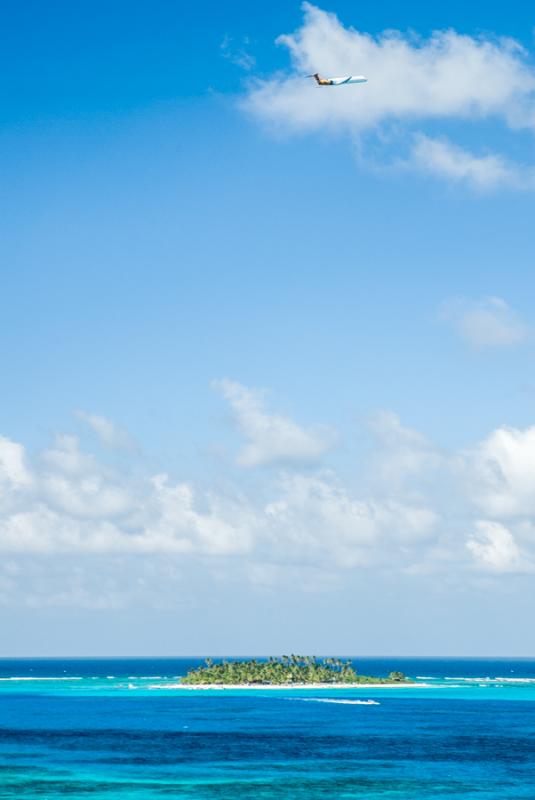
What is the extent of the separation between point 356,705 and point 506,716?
3210cm

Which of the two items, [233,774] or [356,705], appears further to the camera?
[356,705]

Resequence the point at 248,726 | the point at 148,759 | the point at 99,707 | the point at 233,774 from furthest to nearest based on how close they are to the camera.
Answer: the point at 99,707, the point at 248,726, the point at 148,759, the point at 233,774

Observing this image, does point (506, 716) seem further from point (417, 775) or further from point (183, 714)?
point (417, 775)

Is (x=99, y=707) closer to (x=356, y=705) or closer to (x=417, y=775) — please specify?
(x=356, y=705)

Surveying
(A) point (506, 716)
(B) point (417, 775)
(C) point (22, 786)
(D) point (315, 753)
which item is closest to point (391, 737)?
(D) point (315, 753)

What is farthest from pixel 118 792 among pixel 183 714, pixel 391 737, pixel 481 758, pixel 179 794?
pixel 183 714

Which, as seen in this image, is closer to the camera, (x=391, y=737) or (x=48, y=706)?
(x=391, y=737)

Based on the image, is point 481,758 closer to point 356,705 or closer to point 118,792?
point 118,792

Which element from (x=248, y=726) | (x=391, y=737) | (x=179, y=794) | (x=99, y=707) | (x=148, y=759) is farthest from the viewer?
(x=99, y=707)

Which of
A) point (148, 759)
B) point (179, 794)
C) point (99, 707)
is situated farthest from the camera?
point (99, 707)

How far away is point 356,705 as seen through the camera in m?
199

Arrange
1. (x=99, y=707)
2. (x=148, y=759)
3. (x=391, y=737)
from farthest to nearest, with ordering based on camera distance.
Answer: (x=99, y=707) < (x=391, y=737) < (x=148, y=759)

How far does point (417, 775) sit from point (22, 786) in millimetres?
38294

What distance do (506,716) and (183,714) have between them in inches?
2148
